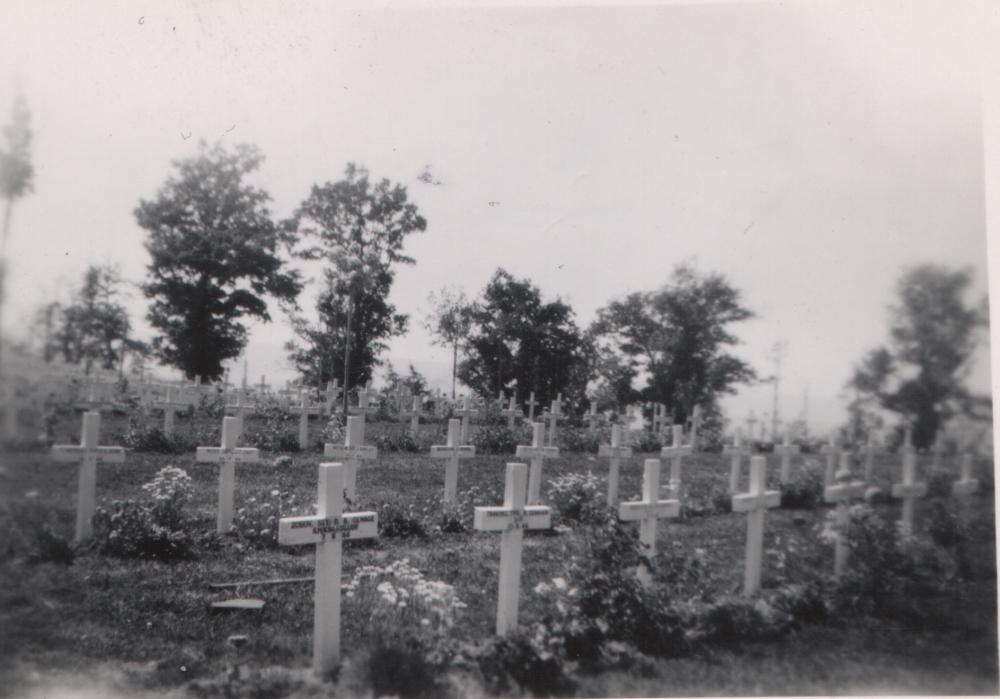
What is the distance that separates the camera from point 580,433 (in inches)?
502

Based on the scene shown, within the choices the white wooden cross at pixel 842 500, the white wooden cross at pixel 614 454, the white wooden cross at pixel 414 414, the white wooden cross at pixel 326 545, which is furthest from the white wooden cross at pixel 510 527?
the white wooden cross at pixel 414 414

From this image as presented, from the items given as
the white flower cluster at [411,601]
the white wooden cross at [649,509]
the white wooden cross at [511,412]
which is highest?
the white wooden cross at [511,412]

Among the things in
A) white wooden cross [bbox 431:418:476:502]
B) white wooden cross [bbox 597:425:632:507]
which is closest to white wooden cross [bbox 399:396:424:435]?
white wooden cross [bbox 431:418:476:502]

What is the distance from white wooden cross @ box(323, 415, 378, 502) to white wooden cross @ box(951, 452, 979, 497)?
5.31m

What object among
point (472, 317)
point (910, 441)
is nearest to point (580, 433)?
point (472, 317)

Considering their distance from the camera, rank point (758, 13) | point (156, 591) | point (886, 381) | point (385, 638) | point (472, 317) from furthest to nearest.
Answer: point (472, 317) → point (886, 381) → point (758, 13) → point (156, 591) → point (385, 638)

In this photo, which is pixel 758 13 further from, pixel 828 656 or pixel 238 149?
pixel 828 656

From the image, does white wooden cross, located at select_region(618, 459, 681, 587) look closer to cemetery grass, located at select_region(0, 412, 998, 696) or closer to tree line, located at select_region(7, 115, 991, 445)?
cemetery grass, located at select_region(0, 412, 998, 696)

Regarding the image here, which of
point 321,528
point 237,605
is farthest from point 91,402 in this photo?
point 321,528

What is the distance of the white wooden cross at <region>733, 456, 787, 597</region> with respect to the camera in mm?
5527

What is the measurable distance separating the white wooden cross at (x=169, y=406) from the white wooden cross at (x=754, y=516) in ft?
23.5

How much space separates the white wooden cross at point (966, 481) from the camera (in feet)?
17.3

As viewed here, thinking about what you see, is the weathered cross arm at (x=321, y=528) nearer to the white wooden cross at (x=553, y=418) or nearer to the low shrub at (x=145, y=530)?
the low shrub at (x=145, y=530)

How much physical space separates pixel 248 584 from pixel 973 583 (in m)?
5.75
